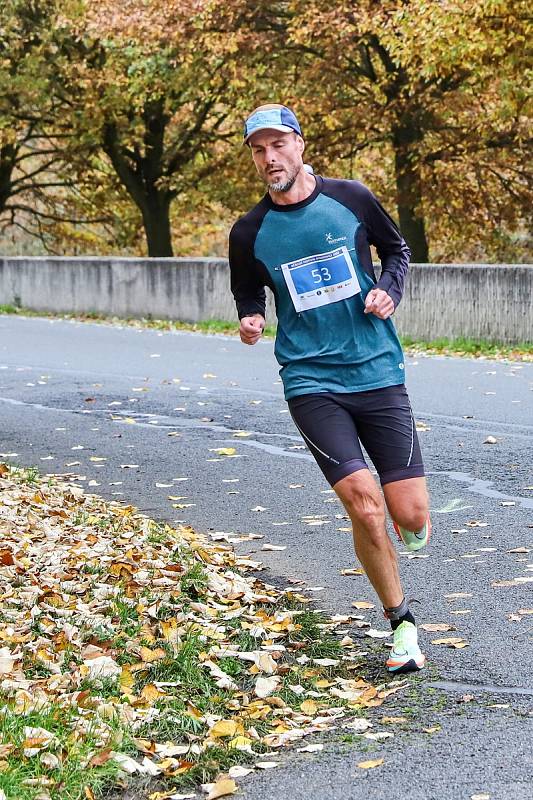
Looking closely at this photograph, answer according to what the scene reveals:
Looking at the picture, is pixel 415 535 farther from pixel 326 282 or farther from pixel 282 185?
pixel 282 185

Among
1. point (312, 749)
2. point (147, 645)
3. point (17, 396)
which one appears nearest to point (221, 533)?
point (147, 645)

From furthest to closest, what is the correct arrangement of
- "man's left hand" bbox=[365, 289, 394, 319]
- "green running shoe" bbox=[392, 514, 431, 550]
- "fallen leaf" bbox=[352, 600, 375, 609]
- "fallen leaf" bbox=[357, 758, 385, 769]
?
"fallen leaf" bbox=[352, 600, 375, 609] → "green running shoe" bbox=[392, 514, 431, 550] → "man's left hand" bbox=[365, 289, 394, 319] → "fallen leaf" bbox=[357, 758, 385, 769]

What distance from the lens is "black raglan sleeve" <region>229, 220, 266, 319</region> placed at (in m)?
5.04

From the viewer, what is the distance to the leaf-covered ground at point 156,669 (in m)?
3.99

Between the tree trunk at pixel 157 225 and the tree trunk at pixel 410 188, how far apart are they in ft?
28.1

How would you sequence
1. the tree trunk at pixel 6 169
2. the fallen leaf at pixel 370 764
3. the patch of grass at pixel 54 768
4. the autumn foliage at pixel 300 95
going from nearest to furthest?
the patch of grass at pixel 54 768 < the fallen leaf at pixel 370 764 < the autumn foliage at pixel 300 95 < the tree trunk at pixel 6 169

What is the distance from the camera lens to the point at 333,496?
8.51 meters

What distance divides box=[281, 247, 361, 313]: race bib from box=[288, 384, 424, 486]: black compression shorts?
1.17 feet

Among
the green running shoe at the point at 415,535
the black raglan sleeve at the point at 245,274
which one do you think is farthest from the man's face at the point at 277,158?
the green running shoe at the point at 415,535

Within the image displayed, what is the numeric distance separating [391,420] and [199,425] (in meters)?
6.67

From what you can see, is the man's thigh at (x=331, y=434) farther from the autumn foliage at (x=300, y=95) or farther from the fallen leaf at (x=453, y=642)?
the autumn foliage at (x=300, y=95)

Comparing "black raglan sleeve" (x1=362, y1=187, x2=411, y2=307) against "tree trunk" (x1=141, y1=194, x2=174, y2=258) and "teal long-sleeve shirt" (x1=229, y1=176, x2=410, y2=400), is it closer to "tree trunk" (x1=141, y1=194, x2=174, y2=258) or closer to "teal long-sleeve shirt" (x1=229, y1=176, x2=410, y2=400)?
"teal long-sleeve shirt" (x1=229, y1=176, x2=410, y2=400)

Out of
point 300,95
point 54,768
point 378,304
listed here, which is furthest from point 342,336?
Answer: point 300,95

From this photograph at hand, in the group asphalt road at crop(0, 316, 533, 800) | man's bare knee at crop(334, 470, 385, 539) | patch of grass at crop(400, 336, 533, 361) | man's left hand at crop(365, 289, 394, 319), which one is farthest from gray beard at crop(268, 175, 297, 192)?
patch of grass at crop(400, 336, 533, 361)
